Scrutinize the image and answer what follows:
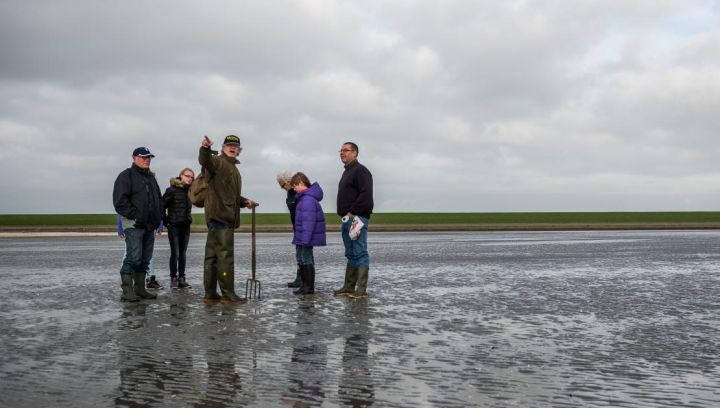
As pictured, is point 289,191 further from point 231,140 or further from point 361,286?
point 361,286

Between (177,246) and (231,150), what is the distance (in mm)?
2789

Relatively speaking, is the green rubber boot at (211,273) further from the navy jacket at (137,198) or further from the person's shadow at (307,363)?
the person's shadow at (307,363)

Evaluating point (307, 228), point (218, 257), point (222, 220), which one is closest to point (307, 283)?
point (307, 228)

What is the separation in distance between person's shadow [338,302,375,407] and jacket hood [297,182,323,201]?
277cm

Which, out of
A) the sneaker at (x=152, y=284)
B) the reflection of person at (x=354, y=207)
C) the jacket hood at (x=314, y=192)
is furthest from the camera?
the sneaker at (x=152, y=284)

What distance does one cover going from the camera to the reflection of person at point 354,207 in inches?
467

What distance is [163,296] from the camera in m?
12.1

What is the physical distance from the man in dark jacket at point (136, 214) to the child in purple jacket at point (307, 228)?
1.96 meters

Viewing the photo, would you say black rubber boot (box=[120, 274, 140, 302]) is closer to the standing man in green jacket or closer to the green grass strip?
the standing man in green jacket

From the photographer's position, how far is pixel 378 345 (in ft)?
24.8

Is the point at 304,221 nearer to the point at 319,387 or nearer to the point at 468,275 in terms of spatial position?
the point at 468,275

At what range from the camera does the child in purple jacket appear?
12.1 metres

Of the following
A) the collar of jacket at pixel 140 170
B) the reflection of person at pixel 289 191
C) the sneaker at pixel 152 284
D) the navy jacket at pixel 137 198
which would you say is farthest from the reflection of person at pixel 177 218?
the navy jacket at pixel 137 198

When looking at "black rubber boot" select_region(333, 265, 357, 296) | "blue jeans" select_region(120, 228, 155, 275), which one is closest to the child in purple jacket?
"black rubber boot" select_region(333, 265, 357, 296)
